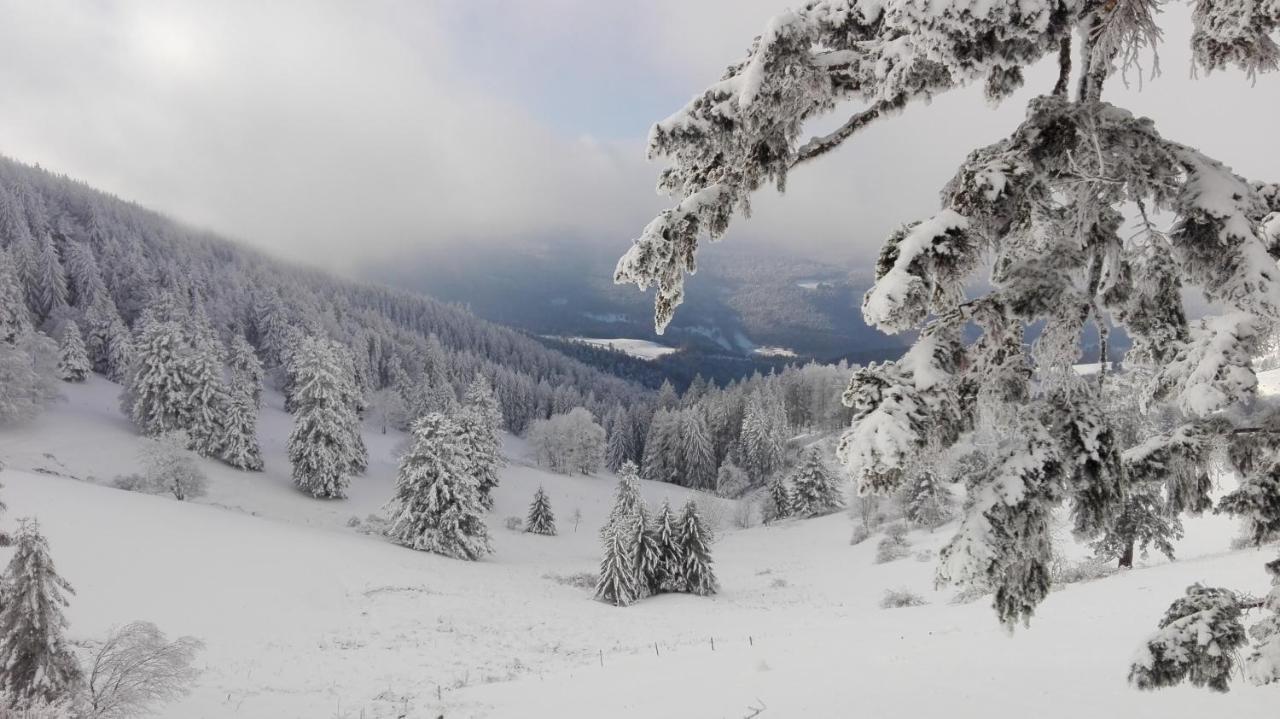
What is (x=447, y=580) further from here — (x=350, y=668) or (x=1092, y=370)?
(x=1092, y=370)

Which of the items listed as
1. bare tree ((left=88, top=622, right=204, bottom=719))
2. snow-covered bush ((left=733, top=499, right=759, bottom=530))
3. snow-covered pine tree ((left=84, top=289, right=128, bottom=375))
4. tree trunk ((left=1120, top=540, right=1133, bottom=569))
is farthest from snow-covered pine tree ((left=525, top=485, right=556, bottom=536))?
snow-covered pine tree ((left=84, top=289, right=128, bottom=375))

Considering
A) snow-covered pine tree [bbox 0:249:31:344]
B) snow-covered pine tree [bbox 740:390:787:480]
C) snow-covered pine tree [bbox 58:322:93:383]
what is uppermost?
snow-covered pine tree [bbox 0:249:31:344]

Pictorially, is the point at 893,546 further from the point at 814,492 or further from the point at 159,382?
the point at 159,382

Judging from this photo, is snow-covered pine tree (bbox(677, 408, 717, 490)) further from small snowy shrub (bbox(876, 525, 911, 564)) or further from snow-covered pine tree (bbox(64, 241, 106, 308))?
snow-covered pine tree (bbox(64, 241, 106, 308))

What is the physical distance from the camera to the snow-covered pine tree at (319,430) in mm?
48125

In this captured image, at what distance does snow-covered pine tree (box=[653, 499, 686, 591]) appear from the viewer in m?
31.0

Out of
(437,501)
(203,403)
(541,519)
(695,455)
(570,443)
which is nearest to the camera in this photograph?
(437,501)

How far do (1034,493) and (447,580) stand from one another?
29.9m

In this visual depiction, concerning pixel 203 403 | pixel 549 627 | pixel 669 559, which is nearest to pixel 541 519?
pixel 669 559

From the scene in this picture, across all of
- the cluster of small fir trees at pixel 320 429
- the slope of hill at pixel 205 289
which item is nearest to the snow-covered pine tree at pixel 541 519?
the cluster of small fir trees at pixel 320 429

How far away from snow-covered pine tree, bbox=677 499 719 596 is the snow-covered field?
1.17 m

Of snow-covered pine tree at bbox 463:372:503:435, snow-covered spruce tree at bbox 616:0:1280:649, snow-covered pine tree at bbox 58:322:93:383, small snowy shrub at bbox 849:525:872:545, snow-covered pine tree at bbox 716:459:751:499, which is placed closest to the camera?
snow-covered spruce tree at bbox 616:0:1280:649

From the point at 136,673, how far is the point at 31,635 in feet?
5.45

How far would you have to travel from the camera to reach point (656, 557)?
3072 centimetres
